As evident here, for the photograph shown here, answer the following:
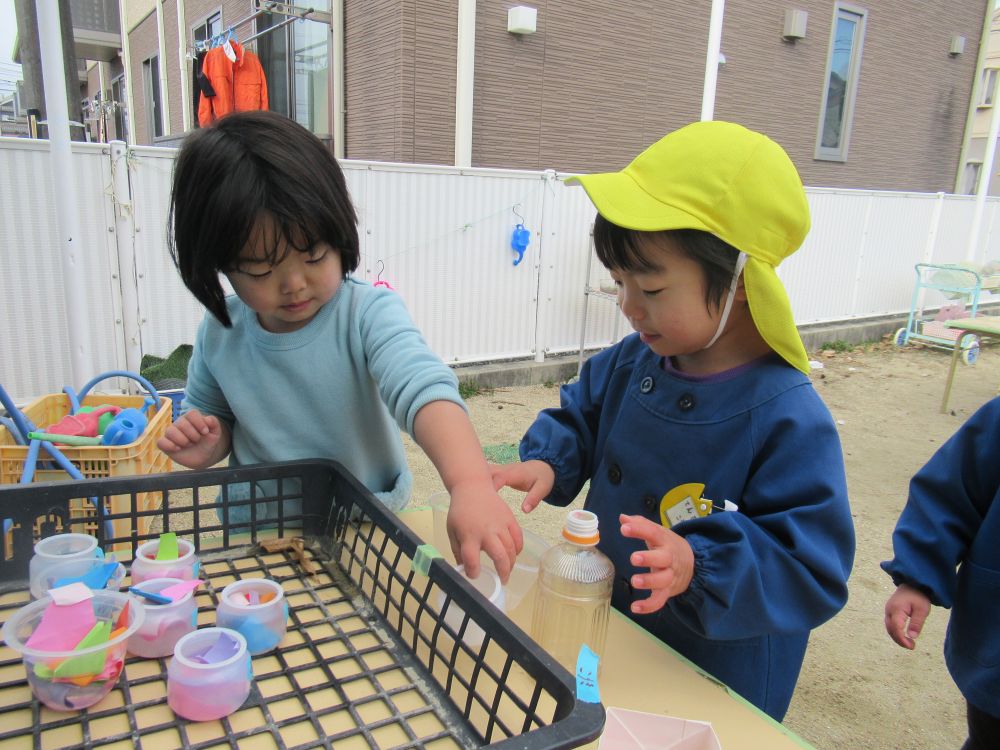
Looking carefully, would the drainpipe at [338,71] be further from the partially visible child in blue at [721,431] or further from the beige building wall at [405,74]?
the partially visible child in blue at [721,431]

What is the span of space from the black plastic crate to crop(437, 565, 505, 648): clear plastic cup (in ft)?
0.05

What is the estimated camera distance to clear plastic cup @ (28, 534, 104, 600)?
917 millimetres

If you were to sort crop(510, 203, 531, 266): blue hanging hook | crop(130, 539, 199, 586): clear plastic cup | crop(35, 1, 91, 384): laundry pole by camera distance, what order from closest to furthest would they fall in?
crop(130, 539, 199, 586): clear plastic cup, crop(35, 1, 91, 384): laundry pole, crop(510, 203, 531, 266): blue hanging hook

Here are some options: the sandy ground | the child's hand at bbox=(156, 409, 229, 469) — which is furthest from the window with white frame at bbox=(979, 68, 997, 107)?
the child's hand at bbox=(156, 409, 229, 469)

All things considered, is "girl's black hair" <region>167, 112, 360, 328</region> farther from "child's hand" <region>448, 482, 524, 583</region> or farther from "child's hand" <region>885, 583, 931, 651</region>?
"child's hand" <region>885, 583, 931, 651</region>

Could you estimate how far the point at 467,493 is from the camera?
842 mm

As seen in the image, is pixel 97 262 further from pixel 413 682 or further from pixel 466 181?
pixel 413 682

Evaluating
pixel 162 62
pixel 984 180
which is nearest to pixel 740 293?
pixel 984 180

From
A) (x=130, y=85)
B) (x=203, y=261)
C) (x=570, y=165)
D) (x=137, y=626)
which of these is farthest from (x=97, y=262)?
(x=130, y=85)

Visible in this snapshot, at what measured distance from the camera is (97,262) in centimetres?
389

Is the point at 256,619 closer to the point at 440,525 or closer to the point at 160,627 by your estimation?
the point at 160,627

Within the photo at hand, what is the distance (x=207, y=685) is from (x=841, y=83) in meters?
10.9

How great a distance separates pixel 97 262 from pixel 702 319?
3.86 meters

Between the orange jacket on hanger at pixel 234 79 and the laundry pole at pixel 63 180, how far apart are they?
392 cm
